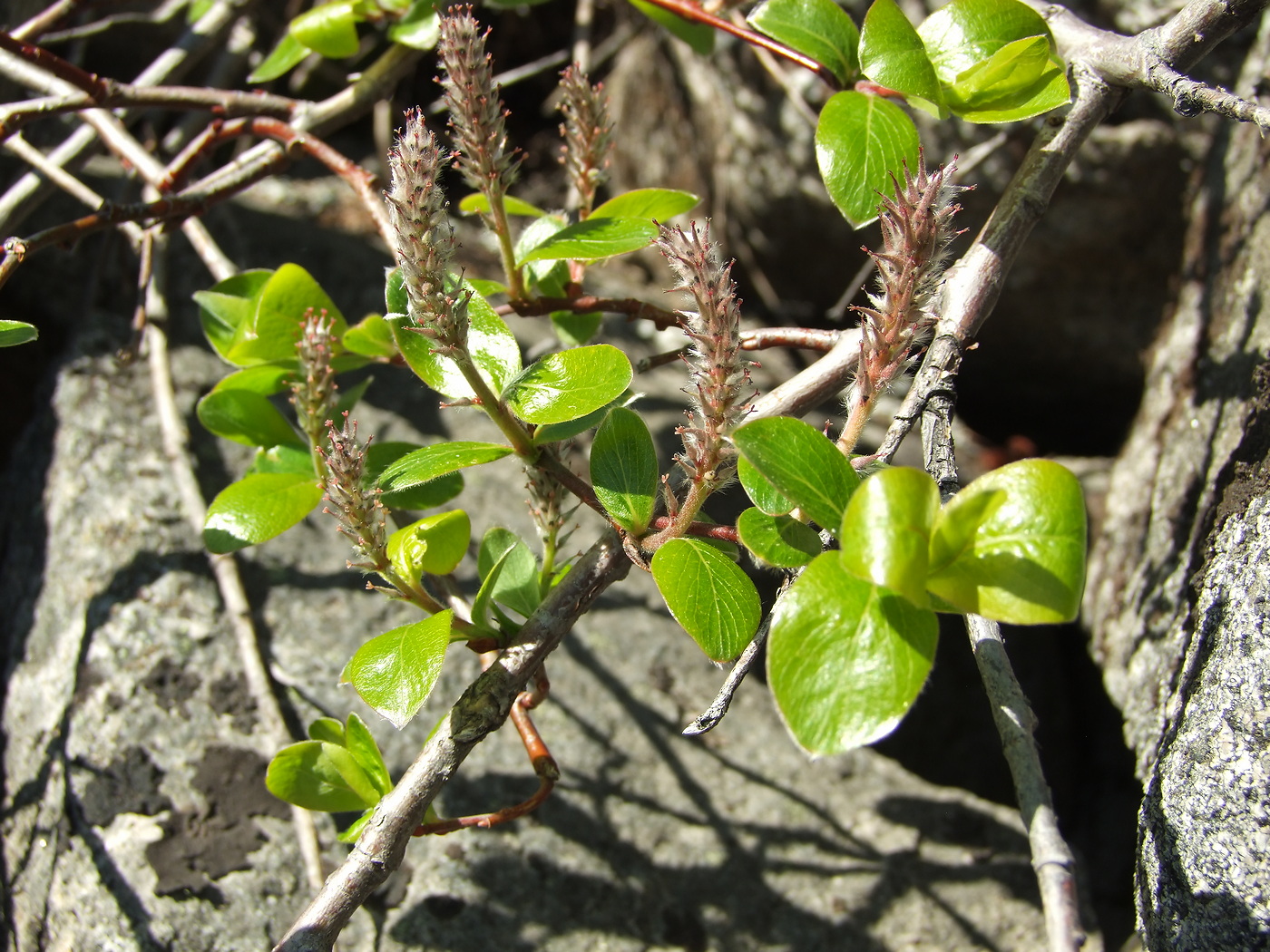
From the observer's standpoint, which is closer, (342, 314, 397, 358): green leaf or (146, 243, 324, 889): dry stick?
(342, 314, 397, 358): green leaf

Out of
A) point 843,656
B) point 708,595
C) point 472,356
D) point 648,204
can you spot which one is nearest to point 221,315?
point 472,356

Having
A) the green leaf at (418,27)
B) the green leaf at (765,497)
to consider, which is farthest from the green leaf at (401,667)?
the green leaf at (418,27)

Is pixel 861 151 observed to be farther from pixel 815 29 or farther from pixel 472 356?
pixel 472 356

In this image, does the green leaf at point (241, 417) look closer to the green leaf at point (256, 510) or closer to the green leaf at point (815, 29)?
the green leaf at point (256, 510)

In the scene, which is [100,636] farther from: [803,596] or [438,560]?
[803,596]

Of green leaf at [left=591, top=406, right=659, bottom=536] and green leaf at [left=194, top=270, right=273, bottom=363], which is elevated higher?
green leaf at [left=194, top=270, right=273, bottom=363]

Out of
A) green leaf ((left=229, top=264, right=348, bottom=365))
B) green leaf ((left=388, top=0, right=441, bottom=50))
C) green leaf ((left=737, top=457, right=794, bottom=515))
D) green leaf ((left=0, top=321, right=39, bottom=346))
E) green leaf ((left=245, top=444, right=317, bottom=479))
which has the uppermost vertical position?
green leaf ((left=388, top=0, right=441, bottom=50))

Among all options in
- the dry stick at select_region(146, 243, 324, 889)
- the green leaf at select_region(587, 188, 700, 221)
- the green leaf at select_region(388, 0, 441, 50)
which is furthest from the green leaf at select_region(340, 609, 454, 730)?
the green leaf at select_region(388, 0, 441, 50)

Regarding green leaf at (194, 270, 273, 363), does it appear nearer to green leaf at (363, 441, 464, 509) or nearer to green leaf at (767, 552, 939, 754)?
green leaf at (363, 441, 464, 509)
